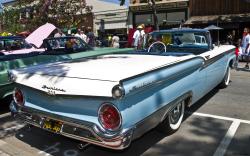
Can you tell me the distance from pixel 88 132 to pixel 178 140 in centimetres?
163

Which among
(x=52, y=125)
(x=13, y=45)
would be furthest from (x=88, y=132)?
(x=13, y=45)

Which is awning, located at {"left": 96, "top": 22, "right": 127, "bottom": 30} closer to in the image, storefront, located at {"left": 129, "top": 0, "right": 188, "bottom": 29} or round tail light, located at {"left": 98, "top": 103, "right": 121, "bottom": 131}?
storefront, located at {"left": 129, "top": 0, "right": 188, "bottom": 29}

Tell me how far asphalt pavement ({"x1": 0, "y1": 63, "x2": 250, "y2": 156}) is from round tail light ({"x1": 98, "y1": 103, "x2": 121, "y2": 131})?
2.95ft

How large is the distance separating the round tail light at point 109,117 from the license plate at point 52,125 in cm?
61

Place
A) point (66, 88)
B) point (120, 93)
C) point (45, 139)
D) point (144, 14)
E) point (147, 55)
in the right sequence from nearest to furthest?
1. point (120, 93)
2. point (66, 88)
3. point (45, 139)
4. point (147, 55)
5. point (144, 14)

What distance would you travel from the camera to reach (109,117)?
3.65 metres

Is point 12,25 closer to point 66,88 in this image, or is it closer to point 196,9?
point 196,9

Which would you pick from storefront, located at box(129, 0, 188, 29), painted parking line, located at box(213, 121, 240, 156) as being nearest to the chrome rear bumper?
painted parking line, located at box(213, 121, 240, 156)

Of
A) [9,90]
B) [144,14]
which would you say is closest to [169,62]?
[9,90]

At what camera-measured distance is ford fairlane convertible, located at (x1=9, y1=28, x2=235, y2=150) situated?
360 cm

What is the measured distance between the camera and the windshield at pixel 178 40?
6.89 metres

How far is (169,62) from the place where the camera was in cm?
466

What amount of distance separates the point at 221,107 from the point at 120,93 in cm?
362

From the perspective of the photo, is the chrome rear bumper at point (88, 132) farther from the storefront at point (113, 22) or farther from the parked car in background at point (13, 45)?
the storefront at point (113, 22)
